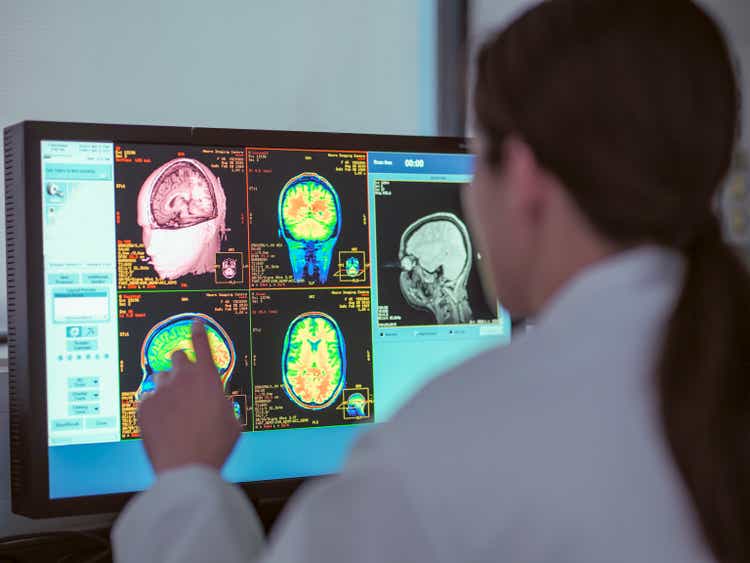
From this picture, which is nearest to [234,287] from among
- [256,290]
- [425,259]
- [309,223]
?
[256,290]

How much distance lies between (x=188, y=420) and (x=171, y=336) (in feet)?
1.16

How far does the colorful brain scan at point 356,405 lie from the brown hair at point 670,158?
631 millimetres

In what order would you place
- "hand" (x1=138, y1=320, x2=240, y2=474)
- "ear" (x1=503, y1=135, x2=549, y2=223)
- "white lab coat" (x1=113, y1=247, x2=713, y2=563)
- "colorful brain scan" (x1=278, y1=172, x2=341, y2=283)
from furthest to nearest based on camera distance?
"colorful brain scan" (x1=278, y1=172, x2=341, y2=283) → "hand" (x1=138, y1=320, x2=240, y2=474) → "ear" (x1=503, y1=135, x2=549, y2=223) → "white lab coat" (x1=113, y1=247, x2=713, y2=563)

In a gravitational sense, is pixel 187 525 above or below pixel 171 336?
below

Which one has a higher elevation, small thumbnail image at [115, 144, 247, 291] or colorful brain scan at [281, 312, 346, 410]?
small thumbnail image at [115, 144, 247, 291]

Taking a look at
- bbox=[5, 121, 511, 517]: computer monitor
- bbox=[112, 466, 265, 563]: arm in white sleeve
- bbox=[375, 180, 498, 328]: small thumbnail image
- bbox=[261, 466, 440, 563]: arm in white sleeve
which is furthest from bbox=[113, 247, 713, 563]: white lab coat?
bbox=[375, 180, 498, 328]: small thumbnail image

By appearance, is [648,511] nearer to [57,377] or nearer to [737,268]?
[737,268]

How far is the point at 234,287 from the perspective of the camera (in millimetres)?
1051

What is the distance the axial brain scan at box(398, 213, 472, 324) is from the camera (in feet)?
3.76

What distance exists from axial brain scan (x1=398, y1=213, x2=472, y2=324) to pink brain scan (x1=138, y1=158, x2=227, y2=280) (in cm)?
27

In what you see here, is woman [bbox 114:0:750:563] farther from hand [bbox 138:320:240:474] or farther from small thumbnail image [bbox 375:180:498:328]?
small thumbnail image [bbox 375:180:498:328]

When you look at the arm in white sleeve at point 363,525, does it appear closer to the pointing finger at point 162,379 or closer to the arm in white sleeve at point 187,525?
the arm in white sleeve at point 187,525

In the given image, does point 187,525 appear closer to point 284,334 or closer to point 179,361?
point 179,361

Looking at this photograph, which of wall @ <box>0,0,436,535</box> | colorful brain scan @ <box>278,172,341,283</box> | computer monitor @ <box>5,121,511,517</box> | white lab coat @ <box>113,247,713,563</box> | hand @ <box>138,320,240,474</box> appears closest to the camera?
white lab coat @ <box>113,247,713,563</box>
